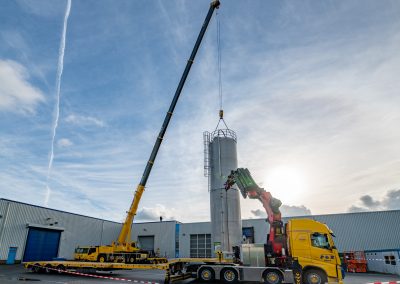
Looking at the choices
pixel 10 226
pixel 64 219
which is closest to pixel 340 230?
pixel 64 219

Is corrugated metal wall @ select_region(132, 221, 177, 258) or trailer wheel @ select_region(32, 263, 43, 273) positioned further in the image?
corrugated metal wall @ select_region(132, 221, 177, 258)

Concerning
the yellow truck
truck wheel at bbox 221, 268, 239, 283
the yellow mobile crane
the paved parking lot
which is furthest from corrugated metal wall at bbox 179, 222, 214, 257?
truck wheel at bbox 221, 268, 239, 283

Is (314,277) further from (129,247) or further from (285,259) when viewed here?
(129,247)

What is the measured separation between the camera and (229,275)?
1555cm

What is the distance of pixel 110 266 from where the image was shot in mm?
18516

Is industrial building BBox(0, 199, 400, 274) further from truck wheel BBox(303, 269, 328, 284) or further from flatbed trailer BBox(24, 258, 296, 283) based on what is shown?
truck wheel BBox(303, 269, 328, 284)

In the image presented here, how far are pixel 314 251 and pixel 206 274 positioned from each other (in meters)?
6.11

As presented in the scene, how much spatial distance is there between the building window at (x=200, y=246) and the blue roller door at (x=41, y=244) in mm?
17996

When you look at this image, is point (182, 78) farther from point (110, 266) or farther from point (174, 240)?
point (174, 240)

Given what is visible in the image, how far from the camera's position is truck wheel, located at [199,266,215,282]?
15898 mm

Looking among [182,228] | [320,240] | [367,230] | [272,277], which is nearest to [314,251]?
[320,240]

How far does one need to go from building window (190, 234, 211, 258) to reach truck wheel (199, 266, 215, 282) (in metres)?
24.0

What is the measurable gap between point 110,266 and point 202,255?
22.8 meters

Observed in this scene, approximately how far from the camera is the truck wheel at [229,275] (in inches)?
605
